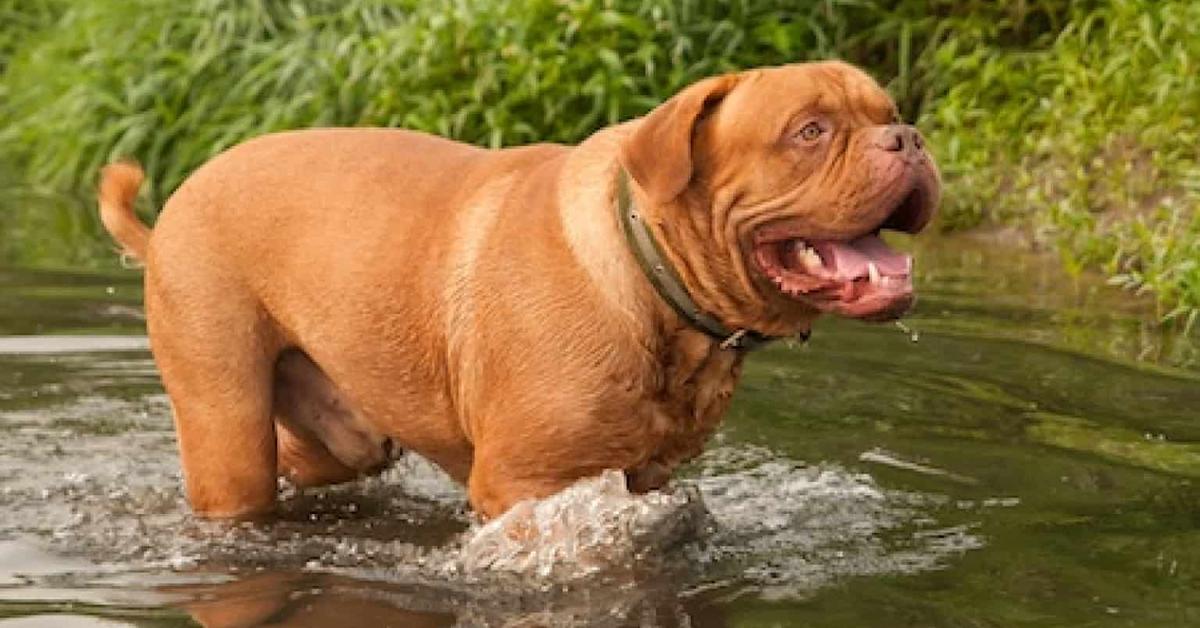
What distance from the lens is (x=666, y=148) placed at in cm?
518

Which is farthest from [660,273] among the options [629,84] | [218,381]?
[629,84]

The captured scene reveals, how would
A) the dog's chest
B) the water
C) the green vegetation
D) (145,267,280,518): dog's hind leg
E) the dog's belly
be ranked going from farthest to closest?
the green vegetation → the dog's belly → (145,267,280,518): dog's hind leg → the dog's chest → the water

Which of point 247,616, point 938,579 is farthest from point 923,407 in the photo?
point 247,616

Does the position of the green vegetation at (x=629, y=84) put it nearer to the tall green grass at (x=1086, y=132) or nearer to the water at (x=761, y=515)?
the tall green grass at (x=1086, y=132)

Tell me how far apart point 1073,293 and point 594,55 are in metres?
3.15

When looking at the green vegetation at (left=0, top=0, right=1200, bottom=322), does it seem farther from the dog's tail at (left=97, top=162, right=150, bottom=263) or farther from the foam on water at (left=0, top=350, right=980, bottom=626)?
the dog's tail at (left=97, top=162, right=150, bottom=263)

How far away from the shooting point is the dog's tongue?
5.21 meters

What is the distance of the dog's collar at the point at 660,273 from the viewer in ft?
17.6

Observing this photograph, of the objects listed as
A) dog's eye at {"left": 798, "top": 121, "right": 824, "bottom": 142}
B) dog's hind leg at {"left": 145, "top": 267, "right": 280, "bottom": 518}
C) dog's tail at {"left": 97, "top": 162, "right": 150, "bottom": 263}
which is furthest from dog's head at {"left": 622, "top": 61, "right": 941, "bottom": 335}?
dog's tail at {"left": 97, "top": 162, "right": 150, "bottom": 263}

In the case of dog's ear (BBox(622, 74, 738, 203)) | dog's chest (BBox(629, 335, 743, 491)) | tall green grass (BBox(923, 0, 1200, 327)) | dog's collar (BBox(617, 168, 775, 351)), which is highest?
dog's ear (BBox(622, 74, 738, 203))

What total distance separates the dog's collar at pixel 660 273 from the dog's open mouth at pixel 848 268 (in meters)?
0.20

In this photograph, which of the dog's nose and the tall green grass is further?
the tall green grass

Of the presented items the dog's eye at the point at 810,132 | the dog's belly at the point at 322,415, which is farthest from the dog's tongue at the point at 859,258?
the dog's belly at the point at 322,415

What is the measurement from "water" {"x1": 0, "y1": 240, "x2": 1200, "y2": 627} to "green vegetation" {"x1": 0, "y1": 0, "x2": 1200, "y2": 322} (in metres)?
1.47
